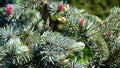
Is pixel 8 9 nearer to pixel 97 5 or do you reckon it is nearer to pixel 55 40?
pixel 55 40

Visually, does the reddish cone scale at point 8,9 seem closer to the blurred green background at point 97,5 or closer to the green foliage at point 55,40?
the green foliage at point 55,40

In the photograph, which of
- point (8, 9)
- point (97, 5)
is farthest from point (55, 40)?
point (97, 5)

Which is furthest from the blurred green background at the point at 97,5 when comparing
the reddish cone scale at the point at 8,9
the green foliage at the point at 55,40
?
the reddish cone scale at the point at 8,9

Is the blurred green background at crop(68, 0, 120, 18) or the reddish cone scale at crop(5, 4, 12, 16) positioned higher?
the blurred green background at crop(68, 0, 120, 18)

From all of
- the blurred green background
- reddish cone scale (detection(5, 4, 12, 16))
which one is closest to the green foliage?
reddish cone scale (detection(5, 4, 12, 16))

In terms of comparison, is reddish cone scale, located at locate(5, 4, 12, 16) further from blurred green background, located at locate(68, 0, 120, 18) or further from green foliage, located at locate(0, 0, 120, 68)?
blurred green background, located at locate(68, 0, 120, 18)

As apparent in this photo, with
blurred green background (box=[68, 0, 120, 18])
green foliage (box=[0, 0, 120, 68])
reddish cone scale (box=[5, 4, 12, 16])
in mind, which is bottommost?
green foliage (box=[0, 0, 120, 68])

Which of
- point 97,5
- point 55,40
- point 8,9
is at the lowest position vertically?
point 55,40

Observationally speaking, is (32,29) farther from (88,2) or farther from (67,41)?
(88,2)

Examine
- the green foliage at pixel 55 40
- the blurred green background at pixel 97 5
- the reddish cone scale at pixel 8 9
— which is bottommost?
the green foliage at pixel 55 40

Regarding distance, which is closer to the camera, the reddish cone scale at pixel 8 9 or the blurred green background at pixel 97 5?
the reddish cone scale at pixel 8 9

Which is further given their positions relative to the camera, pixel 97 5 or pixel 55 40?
pixel 97 5

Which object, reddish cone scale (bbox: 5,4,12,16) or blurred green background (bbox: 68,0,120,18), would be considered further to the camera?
blurred green background (bbox: 68,0,120,18)
